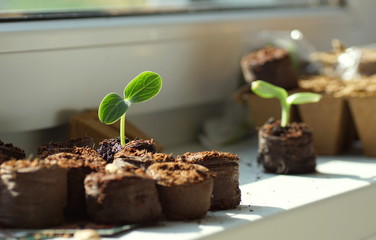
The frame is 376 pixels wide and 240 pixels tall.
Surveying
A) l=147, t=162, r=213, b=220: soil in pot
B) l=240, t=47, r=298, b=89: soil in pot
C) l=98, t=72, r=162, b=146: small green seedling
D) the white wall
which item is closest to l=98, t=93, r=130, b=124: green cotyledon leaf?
l=98, t=72, r=162, b=146: small green seedling

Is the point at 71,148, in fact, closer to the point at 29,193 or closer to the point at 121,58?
the point at 29,193

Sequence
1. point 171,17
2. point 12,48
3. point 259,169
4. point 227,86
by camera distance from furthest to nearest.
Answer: point 227,86
point 171,17
point 259,169
point 12,48

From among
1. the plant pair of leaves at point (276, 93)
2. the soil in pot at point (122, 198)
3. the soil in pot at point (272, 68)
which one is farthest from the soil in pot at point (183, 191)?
the soil in pot at point (272, 68)

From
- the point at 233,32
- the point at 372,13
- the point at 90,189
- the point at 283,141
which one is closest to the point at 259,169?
the point at 283,141

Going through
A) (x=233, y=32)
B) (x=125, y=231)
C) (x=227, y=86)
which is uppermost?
(x=233, y=32)

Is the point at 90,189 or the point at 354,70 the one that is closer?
the point at 90,189

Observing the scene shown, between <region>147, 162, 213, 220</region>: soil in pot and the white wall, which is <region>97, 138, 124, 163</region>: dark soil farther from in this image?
the white wall

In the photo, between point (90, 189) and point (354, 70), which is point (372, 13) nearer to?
point (354, 70)
